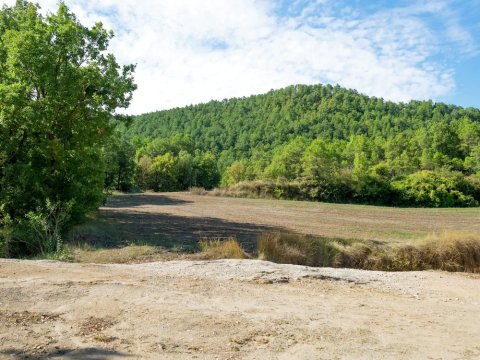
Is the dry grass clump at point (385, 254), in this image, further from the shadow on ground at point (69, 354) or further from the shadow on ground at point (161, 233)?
the shadow on ground at point (69, 354)

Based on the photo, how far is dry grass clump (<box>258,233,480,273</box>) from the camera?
A: 16094 millimetres

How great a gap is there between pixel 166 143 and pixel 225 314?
4218 inches

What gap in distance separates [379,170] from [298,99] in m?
100

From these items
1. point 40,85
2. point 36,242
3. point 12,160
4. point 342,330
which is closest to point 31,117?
point 40,85

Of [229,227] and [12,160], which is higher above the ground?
[12,160]

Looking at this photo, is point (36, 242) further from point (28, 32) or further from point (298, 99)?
point (298, 99)

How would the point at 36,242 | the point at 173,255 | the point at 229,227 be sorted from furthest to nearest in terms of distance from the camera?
the point at 229,227 → the point at 36,242 → the point at 173,255

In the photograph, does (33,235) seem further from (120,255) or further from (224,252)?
(224,252)

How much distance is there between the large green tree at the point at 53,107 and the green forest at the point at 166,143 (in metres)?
0.05

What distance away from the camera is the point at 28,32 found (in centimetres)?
1761

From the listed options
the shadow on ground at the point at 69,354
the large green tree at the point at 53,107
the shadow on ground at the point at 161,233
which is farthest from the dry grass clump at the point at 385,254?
the shadow on ground at the point at 69,354

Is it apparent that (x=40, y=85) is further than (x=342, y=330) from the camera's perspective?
Yes

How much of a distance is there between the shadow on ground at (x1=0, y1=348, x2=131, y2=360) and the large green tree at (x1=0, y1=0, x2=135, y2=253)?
500 inches

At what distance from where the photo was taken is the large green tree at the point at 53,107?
17922 mm
